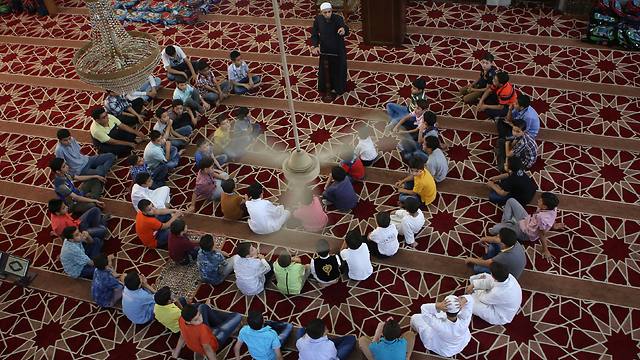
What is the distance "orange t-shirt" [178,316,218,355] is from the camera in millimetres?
4031

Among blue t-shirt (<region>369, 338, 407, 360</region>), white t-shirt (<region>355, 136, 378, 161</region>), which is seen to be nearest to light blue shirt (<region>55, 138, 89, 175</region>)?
white t-shirt (<region>355, 136, 378, 161</region>)

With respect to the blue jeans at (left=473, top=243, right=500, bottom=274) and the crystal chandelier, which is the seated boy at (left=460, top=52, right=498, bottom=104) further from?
the crystal chandelier

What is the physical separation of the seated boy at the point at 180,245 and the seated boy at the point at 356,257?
135 cm

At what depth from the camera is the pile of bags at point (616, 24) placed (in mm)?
6730

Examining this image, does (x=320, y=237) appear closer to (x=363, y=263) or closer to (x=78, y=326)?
(x=363, y=263)

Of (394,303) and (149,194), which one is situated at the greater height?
(149,194)

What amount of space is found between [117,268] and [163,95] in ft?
8.85

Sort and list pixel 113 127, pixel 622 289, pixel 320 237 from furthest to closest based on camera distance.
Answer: pixel 113 127
pixel 320 237
pixel 622 289

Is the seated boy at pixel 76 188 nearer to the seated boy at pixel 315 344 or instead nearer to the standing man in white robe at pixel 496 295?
the seated boy at pixel 315 344

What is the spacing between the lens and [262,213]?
5047mm

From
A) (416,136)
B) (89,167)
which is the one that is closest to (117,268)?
(89,167)

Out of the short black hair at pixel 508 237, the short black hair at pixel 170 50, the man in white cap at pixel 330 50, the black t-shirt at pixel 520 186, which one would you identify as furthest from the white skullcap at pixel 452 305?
the short black hair at pixel 170 50

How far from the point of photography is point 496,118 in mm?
5965

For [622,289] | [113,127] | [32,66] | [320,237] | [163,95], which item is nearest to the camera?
[622,289]
